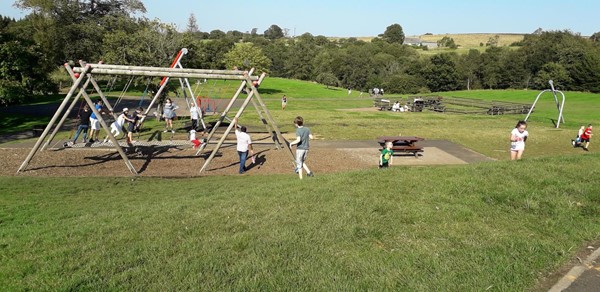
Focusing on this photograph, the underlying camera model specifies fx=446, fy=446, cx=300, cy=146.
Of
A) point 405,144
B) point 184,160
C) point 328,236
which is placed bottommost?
point 184,160

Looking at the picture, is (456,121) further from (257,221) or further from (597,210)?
(257,221)

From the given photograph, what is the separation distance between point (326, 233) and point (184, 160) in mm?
10854

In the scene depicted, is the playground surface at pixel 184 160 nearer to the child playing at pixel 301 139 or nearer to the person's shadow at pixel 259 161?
the person's shadow at pixel 259 161

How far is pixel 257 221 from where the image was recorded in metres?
6.75

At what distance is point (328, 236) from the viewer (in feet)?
19.9

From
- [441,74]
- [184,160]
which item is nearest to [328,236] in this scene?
[184,160]

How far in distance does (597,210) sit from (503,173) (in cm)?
218

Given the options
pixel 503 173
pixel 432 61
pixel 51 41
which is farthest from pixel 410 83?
pixel 503 173

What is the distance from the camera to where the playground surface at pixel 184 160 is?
1428cm

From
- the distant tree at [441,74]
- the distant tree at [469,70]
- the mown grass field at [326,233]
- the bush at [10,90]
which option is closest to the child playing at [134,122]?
the mown grass field at [326,233]

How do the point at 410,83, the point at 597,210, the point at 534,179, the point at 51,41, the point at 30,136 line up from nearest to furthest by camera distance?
the point at 597,210
the point at 534,179
the point at 30,136
the point at 51,41
the point at 410,83

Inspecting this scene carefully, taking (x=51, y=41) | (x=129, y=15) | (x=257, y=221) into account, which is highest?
(x=129, y=15)

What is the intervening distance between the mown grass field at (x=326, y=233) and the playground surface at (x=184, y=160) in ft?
11.0

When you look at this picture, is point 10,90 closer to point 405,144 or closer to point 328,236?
point 405,144
